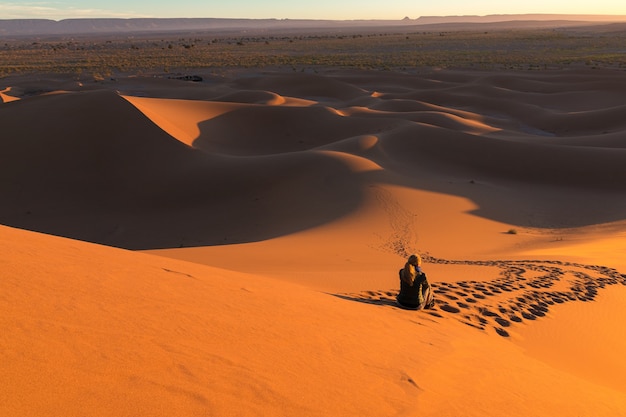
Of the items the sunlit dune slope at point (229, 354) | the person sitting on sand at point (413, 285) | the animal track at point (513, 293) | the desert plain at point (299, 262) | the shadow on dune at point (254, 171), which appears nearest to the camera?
the sunlit dune slope at point (229, 354)

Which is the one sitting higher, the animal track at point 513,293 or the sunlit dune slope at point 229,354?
the sunlit dune slope at point 229,354

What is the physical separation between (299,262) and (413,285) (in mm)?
3397

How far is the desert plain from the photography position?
3703 mm

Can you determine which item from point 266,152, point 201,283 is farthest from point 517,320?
point 266,152

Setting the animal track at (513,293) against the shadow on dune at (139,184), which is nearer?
the animal track at (513,293)

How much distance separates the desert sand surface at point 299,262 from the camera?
371 cm

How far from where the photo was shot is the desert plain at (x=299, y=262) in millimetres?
3703

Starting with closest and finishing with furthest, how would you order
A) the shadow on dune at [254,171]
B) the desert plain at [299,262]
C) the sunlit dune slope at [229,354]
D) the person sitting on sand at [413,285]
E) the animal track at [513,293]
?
the sunlit dune slope at [229,354]
the desert plain at [299,262]
the person sitting on sand at [413,285]
the animal track at [513,293]
the shadow on dune at [254,171]

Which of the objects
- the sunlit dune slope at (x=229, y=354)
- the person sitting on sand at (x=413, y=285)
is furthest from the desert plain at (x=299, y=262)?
the person sitting on sand at (x=413, y=285)

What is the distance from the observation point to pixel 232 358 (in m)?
3.97

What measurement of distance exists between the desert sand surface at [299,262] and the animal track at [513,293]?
1.9 inches

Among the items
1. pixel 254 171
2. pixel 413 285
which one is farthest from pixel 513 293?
pixel 254 171

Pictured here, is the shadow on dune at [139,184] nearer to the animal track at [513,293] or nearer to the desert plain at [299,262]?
the desert plain at [299,262]

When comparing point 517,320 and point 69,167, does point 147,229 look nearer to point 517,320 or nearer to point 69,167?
point 69,167
